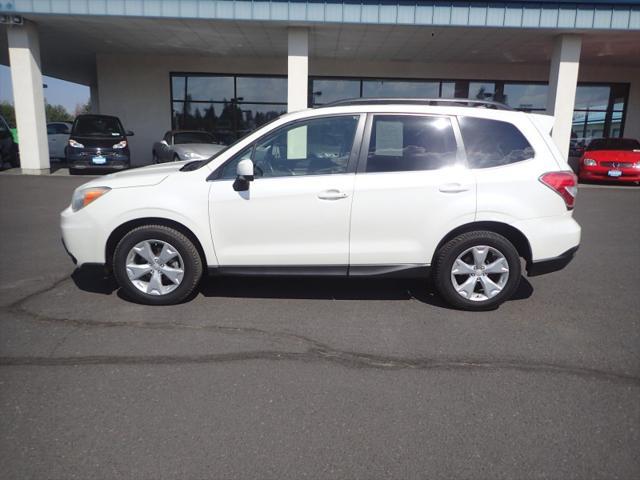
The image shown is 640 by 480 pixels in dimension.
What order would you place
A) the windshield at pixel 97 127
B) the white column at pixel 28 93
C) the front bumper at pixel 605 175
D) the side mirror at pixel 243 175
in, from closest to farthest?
the side mirror at pixel 243 175, the white column at pixel 28 93, the front bumper at pixel 605 175, the windshield at pixel 97 127

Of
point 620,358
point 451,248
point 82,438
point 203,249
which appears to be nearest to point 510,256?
point 451,248

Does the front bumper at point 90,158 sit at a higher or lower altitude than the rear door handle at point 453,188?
lower

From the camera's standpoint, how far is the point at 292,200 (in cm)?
425

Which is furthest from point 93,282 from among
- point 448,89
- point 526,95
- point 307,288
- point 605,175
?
point 526,95

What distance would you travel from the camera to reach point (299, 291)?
4.93m

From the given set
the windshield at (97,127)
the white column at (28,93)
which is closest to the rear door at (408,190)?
the windshield at (97,127)

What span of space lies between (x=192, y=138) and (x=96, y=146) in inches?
122

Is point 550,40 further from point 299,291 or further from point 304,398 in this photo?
point 304,398

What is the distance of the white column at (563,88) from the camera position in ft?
43.6

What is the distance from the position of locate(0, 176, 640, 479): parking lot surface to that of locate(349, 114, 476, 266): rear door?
605 millimetres

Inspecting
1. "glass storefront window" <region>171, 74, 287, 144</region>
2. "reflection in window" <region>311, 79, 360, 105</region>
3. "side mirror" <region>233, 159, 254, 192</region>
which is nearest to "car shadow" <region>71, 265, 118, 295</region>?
"side mirror" <region>233, 159, 254, 192</region>

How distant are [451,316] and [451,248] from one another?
594 millimetres

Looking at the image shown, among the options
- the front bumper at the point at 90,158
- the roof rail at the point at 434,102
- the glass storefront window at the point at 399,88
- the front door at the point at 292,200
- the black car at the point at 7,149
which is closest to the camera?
the front door at the point at 292,200

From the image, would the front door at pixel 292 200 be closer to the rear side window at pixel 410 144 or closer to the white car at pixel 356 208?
the white car at pixel 356 208
